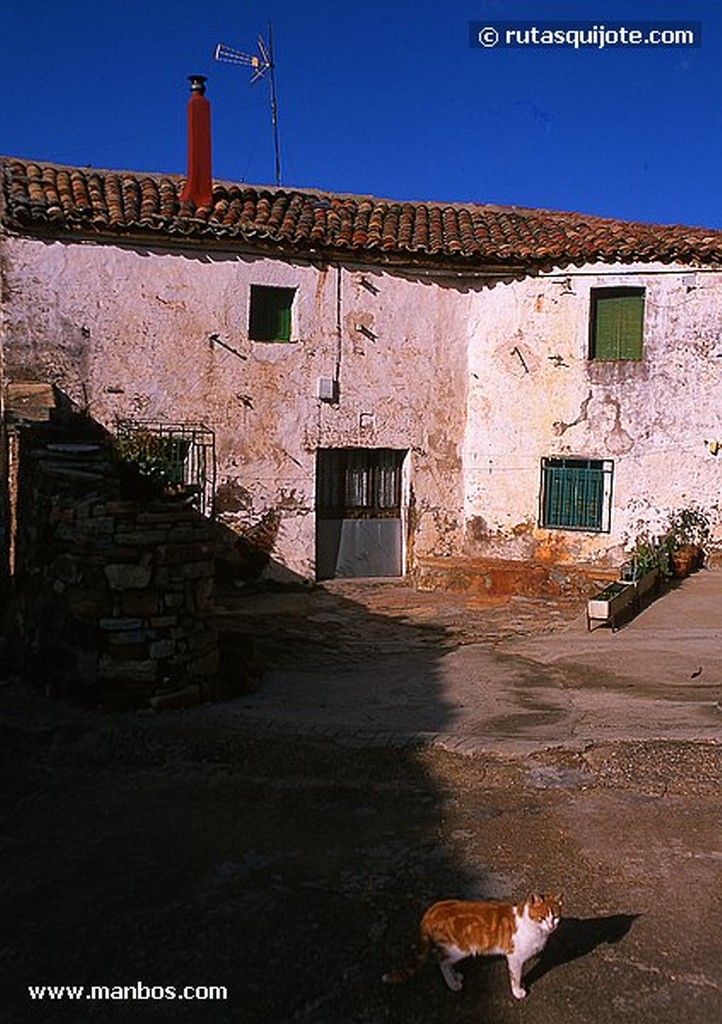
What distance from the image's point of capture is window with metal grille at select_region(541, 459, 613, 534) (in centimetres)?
1499

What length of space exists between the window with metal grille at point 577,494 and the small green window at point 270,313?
190 inches

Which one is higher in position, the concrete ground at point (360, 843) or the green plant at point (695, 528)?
the green plant at point (695, 528)

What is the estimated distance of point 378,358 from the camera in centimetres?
1534

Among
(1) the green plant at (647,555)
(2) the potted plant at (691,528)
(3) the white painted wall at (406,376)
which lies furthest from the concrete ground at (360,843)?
(3) the white painted wall at (406,376)

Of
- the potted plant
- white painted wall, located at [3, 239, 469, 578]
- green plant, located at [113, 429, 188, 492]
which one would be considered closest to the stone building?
white painted wall, located at [3, 239, 469, 578]

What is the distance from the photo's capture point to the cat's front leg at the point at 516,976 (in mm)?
3756

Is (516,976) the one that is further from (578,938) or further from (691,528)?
(691,528)

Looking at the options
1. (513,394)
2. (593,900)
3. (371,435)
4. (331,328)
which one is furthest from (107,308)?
(593,900)

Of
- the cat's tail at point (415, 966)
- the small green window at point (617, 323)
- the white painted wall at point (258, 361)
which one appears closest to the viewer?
the cat's tail at point (415, 966)

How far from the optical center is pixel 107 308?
Result: 14.0m

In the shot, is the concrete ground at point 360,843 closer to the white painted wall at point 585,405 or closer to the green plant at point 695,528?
the green plant at point 695,528

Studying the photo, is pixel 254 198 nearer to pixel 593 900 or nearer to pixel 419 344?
pixel 419 344

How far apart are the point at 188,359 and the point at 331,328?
237cm

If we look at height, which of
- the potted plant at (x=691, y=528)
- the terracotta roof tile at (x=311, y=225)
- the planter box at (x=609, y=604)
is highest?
the terracotta roof tile at (x=311, y=225)
